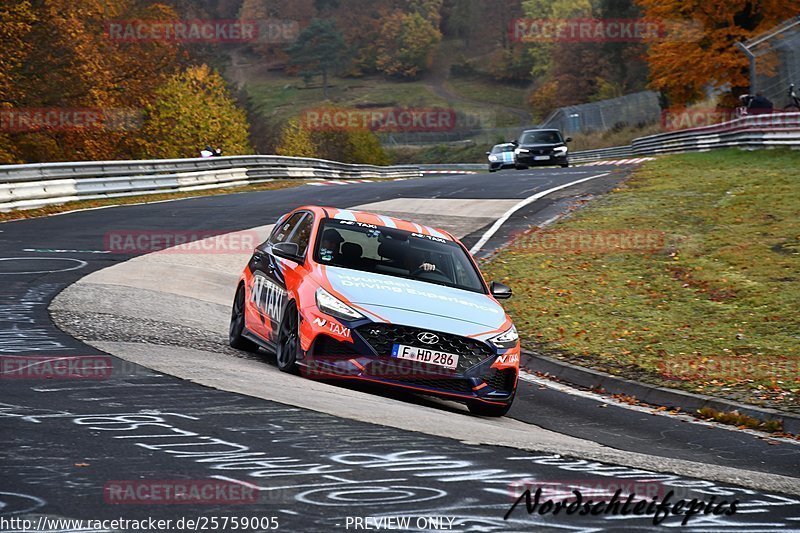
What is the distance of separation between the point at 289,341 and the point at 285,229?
2404 millimetres

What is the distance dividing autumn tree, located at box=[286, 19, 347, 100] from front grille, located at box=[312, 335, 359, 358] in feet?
533

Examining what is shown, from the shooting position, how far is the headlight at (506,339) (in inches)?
370

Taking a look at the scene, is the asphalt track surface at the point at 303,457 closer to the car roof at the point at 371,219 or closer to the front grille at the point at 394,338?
the front grille at the point at 394,338

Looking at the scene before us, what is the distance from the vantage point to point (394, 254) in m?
10.6

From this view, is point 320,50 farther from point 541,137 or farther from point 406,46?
point 541,137

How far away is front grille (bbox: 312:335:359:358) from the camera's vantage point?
8.99 m

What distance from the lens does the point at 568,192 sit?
2942 cm

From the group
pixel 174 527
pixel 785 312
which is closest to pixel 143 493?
pixel 174 527

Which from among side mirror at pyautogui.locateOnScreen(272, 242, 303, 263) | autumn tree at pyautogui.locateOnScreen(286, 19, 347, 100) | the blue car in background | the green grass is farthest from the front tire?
autumn tree at pyautogui.locateOnScreen(286, 19, 347, 100)

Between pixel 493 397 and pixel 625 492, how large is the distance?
346cm

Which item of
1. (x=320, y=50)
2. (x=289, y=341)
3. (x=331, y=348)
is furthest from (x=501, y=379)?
(x=320, y=50)

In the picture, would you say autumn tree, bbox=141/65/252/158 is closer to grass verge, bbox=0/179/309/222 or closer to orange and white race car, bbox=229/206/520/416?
grass verge, bbox=0/179/309/222

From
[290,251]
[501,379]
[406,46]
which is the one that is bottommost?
[501,379]

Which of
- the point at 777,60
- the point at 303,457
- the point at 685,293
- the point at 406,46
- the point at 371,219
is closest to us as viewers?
the point at 303,457
